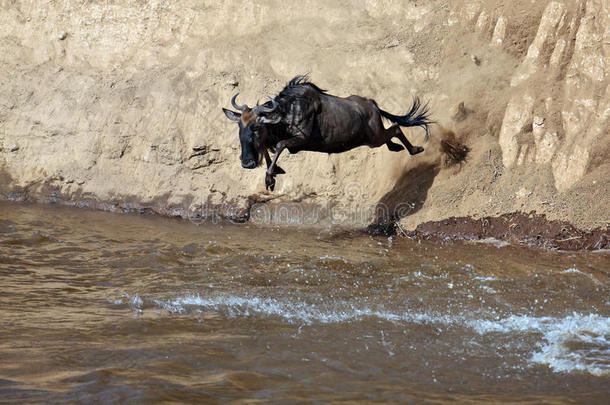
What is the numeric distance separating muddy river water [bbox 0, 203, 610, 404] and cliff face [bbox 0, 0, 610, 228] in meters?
1.48

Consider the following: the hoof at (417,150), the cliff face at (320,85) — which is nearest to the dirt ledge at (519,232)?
the cliff face at (320,85)

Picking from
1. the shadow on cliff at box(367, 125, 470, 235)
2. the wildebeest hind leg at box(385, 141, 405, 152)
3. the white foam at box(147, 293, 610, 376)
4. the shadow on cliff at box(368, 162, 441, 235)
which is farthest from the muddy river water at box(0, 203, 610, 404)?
the wildebeest hind leg at box(385, 141, 405, 152)

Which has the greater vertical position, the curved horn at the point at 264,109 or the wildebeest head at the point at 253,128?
the curved horn at the point at 264,109

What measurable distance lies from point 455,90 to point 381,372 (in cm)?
686

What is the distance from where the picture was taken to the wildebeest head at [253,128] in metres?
8.30

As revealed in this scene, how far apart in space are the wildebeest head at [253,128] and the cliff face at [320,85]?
2.58 meters

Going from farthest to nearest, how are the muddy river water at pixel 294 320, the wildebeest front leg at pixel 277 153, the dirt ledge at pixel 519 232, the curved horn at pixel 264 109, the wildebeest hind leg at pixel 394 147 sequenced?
the wildebeest hind leg at pixel 394 147 < the dirt ledge at pixel 519 232 < the wildebeest front leg at pixel 277 153 < the curved horn at pixel 264 109 < the muddy river water at pixel 294 320

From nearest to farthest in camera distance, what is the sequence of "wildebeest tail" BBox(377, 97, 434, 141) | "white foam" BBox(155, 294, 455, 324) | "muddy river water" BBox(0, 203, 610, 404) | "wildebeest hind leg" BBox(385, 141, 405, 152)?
"muddy river water" BBox(0, 203, 610, 404)
"white foam" BBox(155, 294, 455, 324)
"wildebeest tail" BBox(377, 97, 434, 141)
"wildebeest hind leg" BBox(385, 141, 405, 152)

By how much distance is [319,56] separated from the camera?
1159cm

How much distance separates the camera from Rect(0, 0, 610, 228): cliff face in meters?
9.92

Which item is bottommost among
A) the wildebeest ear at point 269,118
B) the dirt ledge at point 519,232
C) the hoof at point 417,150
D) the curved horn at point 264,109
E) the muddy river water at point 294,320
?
the muddy river water at point 294,320

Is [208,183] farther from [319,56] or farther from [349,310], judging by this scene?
[349,310]

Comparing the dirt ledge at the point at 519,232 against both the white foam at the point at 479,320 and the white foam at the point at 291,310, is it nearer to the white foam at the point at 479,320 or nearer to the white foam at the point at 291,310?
the white foam at the point at 479,320

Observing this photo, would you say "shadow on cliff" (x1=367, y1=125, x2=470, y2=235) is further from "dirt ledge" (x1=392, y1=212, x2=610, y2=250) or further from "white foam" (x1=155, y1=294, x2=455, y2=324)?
"white foam" (x1=155, y1=294, x2=455, y2=324)
